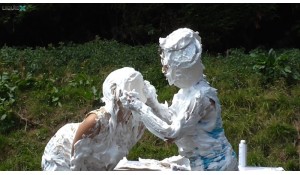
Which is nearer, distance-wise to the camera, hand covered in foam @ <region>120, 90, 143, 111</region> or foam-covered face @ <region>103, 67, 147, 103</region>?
hand covered in foam @ <region>120, 90, 143, 111</region>

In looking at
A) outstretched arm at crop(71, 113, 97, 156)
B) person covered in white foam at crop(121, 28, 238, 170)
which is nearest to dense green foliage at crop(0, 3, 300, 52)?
person covered in white foam at crop(121, 28, 238, 170)

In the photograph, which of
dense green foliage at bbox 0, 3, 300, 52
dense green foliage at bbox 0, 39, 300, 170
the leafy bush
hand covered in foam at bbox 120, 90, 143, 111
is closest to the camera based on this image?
hand covered in foam at bbox 120, 90, 143, 111

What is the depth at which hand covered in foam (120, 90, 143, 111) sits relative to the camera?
210 inches

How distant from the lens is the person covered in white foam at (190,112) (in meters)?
5.35

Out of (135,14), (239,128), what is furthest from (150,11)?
(239,128)

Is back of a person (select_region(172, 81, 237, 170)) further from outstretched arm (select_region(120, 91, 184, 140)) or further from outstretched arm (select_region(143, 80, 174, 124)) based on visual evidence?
outstretched arm (select_region(143, 80, 174, 124))

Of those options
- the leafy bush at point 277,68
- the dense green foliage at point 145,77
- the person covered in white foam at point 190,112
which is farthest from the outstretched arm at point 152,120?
the leafy bush at point 277,68

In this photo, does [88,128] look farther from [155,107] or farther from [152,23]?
[152,23]

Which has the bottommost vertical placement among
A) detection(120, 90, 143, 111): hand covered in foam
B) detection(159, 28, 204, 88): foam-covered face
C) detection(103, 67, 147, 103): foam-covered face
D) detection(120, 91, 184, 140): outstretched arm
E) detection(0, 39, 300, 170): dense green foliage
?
detection(0, 39, 300, 170): dense green foliage

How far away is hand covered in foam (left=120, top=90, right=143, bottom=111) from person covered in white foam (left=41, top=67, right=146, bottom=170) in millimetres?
77

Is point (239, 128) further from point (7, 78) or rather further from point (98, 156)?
point (98, 156)

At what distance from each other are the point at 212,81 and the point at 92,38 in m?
3.36

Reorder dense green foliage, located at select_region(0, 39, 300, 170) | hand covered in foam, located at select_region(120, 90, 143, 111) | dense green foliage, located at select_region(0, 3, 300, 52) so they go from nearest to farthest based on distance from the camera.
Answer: hand covered in foam, located at select_region(120, 90, 143, 111) < dense green foliage, located at select_region(0, 39, 300, 170) < dense green foliage, located at select_region(0, 3, 300, 52)

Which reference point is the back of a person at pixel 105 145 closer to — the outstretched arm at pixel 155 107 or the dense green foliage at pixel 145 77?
the outstretched arm at pixel 155 107
